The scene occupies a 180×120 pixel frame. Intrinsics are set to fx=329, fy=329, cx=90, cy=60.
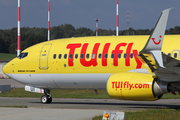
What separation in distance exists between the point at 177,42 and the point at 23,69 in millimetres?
10718

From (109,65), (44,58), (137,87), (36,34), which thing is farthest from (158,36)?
(36,34)

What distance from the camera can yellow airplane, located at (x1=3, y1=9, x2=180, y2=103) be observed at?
16.7 m

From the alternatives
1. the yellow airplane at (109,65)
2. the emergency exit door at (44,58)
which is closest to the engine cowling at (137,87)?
the yellow airplane at (109,65)

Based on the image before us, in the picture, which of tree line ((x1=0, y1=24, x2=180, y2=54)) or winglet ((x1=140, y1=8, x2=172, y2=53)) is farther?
tree line ((x1=0, y1=24, x2=180, y2=54))

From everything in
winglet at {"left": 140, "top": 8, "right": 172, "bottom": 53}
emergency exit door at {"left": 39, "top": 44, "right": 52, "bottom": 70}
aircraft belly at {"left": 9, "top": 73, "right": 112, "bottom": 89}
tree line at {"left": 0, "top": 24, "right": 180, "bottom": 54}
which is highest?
tree line at {"left": 0, "top": 24, "right": 180, "bottom": 54}

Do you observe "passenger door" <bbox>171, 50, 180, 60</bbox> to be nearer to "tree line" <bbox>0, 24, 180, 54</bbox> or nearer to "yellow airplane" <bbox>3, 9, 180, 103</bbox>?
"yellow airplane" <bbox>3, 9, 180, 103</bbox>

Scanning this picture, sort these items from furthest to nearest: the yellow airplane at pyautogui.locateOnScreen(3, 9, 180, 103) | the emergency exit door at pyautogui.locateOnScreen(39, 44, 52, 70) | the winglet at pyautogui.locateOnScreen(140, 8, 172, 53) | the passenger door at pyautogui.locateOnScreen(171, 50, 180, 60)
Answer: the emergency exit door at pyautogui.locateOnScreen(39, 44, 52, 70) < the passenger door at pyautogui.locateOnScreen(171, 50, 180, 60) < the yellow airplane at pyautogui.locateOnScreen(3, 9, 180, 103) < the winglet at pyautogui.locateOnScreen(140, 8, 172, 53)

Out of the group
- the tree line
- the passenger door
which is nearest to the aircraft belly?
the passenger door

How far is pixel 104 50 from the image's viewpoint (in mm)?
20750

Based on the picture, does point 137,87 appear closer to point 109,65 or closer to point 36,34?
point 109,65

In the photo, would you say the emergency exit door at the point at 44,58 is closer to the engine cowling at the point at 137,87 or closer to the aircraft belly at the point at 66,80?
the aircraft belly at the point at 66,80

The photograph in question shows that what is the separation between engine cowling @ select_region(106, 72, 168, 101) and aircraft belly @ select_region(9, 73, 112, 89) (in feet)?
9.59

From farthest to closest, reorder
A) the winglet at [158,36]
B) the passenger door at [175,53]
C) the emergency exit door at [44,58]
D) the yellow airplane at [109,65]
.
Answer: the emergency exit door at [44,58] < the passenger door at [175,53] < the yellow airplane at [109,65] < the winglet at [158,36]

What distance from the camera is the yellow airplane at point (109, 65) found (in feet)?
54.8
